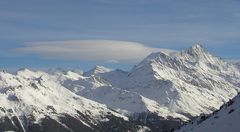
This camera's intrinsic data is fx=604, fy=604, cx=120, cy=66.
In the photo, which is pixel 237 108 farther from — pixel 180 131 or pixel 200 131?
pixel 180 131

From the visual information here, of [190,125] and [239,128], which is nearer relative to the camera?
[239,128]

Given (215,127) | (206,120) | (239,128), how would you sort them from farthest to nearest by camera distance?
(206,120) < (215,127) < (239,128)

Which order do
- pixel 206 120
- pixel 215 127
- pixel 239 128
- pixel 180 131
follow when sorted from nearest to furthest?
pixel 239 128 < pixel 215 127 < pixel 206 120 < pixel 180 131

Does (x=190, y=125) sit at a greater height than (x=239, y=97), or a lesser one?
lesser

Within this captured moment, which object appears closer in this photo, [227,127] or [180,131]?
[227,127]

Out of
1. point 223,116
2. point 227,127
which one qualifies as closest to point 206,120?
point 223,116

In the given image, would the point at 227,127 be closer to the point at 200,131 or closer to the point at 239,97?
the point at 200,131

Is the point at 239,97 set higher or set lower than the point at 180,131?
higher

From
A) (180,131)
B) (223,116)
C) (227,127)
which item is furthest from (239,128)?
(180,131)

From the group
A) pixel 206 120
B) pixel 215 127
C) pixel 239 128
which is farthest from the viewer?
pixel 206 120
